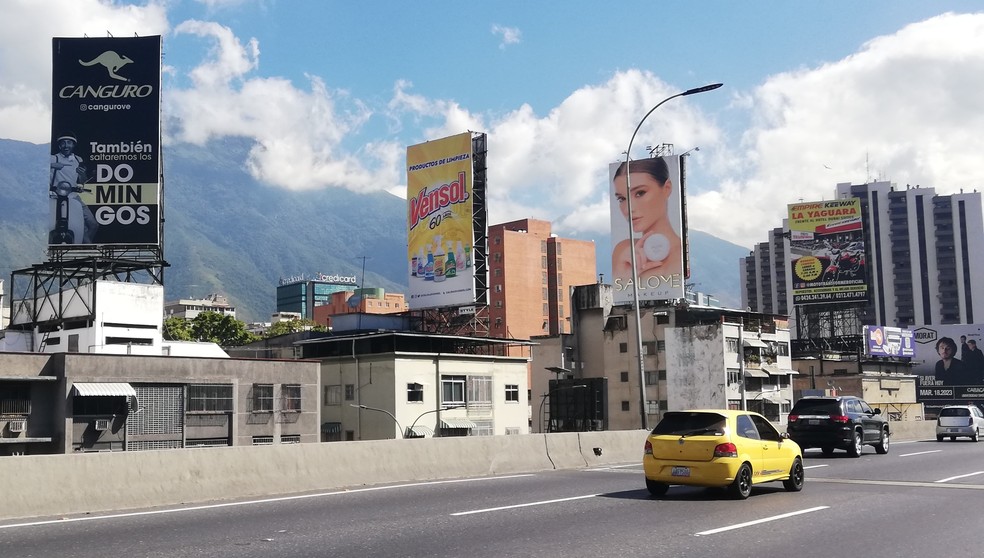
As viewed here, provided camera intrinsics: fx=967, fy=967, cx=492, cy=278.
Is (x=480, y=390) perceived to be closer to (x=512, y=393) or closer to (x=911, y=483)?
(x=512, y=393)

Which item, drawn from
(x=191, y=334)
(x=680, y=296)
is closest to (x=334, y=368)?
(x=680, y=296)

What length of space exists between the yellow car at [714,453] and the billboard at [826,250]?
9768 cm

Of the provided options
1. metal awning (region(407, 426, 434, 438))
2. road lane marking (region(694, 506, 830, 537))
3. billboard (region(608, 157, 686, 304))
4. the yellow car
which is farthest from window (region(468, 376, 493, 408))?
road lane marking (region(694, 506, 830, 537))

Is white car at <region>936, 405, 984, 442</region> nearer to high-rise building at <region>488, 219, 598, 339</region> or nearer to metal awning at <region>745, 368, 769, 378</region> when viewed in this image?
metal awning at <region>745, 368, 769, 378</region>

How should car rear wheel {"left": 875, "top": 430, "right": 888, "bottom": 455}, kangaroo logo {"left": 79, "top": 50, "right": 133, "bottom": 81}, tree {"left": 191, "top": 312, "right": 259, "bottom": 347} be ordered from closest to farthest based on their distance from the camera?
1. car rear wheel {"left": 875, "top": 430, "right": 888, "bottom": 455}
2. kangaroo logo {"left": 79, "top": 50, "right": 133, "bottom": 81}
3. tree {"left": 191, "top": 312, "right": 259, "bottom": 347}

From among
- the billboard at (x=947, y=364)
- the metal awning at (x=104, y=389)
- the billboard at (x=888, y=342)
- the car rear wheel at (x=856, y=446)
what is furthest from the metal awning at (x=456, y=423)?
the billboard at (x=947, y=364)

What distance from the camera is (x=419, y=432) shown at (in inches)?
2613

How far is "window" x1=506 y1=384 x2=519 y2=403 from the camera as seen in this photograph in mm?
75312

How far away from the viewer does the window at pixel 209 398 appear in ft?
187

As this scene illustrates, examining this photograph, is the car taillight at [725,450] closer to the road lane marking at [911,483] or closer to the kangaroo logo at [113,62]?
the road lane marking at [911,483]

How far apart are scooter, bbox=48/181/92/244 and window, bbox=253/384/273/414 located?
16.9 metres

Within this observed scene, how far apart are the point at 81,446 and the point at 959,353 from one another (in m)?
121

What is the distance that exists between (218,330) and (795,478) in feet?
345

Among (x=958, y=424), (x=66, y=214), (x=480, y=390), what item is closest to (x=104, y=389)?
(x=66, y=214)
